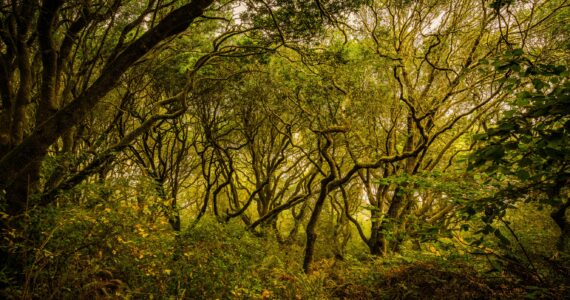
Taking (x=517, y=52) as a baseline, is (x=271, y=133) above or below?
above

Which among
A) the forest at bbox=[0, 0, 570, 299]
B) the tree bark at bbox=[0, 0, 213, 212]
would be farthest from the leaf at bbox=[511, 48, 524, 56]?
the tree bark at bbox=[0, 0, 213, 212]

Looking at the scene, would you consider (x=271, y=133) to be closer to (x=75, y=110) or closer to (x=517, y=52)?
(x=75, y=110)

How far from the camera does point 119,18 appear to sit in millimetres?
8922

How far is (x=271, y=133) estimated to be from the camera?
14820 mm

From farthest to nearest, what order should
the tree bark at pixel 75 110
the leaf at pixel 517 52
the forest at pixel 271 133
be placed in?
the tree bark at pixel 75 110
the forest at pixel 271 133
the leaf at pixel 517 52

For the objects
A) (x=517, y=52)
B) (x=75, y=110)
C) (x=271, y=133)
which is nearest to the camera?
(x=517, y=52)

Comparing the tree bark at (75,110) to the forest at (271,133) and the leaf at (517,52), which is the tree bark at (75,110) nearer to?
the forest at (271,133)

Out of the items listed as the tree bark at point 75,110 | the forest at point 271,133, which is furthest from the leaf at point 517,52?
the tree bark at point 75,110

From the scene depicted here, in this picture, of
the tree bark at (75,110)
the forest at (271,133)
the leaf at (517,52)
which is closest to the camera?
the leaf at (517,52)

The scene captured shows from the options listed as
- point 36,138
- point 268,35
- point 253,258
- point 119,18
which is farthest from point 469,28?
point 36,138

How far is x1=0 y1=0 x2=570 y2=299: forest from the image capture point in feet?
11.5

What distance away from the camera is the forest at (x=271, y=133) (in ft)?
11.5

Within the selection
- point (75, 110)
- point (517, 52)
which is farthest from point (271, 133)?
point (517, 52)

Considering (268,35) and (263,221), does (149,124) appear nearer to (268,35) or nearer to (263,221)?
(268,35)
